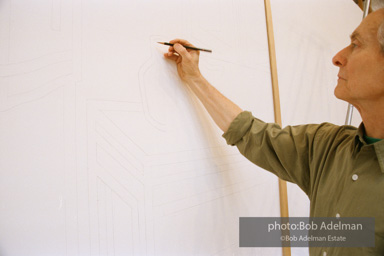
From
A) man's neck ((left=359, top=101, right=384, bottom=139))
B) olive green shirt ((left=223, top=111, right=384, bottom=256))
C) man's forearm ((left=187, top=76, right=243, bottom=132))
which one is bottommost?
olive green shirt ((left=223, top=111, right=384, bottom=256))

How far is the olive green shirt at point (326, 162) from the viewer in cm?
55

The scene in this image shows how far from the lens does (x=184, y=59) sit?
25.4 inches

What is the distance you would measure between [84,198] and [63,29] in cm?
33

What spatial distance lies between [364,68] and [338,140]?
0.19 metres

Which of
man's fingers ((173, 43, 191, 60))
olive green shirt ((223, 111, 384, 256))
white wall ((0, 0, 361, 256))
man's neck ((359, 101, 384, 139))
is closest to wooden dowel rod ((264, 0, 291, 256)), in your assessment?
white wall ((0, 0, 361, 256))

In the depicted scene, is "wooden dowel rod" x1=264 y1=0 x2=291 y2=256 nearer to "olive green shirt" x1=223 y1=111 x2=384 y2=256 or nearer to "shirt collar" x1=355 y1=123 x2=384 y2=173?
"olive green shirt" x1=223 y1=111 x2=384 y2=256

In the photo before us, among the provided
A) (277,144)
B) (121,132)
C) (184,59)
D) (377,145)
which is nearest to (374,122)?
(377,145)

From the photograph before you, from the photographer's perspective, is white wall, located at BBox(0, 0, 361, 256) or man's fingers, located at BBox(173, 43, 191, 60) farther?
man's fingers, located at BBox(173, 43, 191, 60)

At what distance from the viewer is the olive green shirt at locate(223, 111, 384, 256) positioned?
0.55 meters

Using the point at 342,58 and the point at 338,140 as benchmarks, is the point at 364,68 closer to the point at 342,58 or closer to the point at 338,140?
the point at 342,58

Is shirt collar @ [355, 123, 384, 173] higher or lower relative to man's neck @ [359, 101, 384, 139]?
lower

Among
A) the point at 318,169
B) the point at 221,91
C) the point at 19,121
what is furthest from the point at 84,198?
the point at 318,169

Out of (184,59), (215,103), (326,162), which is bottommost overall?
(326,162)

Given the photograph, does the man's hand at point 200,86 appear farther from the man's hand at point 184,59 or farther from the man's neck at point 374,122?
the man's neck at point 374,122
